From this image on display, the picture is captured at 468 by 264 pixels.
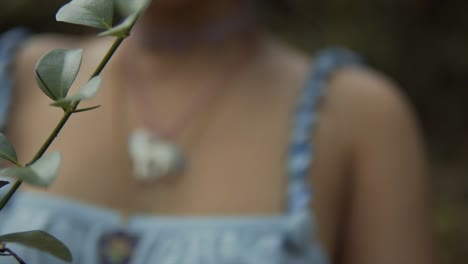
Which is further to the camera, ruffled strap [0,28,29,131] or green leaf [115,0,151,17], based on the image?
ruffled strap [0,28,29,131]

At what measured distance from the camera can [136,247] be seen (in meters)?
0.91

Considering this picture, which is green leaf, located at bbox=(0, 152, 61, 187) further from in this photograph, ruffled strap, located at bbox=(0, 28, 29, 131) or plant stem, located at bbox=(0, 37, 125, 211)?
ruffled strap, located at bbox=(0, 28, 29, 131)

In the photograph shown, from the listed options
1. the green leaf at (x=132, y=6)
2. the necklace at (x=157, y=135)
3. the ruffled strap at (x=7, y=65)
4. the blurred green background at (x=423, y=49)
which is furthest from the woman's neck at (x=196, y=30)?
the blurred green background at (x=423, y=49)

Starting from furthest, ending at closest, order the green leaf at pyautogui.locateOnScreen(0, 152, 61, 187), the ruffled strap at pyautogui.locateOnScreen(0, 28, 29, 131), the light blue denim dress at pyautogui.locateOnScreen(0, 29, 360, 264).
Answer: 1. the ruffled strap at pyautogui.locateOnScreen(0, 28, 29, 131)
2. the light blue denim dress at pyautogui.locateOnScreen(0, 29, 360, 264)
3. the green leaf at pyautogui.locateOnScreen(0, 152, 61, 187)

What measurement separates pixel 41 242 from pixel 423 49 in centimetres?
260

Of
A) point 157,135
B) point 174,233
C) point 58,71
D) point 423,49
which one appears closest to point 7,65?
point 157,135

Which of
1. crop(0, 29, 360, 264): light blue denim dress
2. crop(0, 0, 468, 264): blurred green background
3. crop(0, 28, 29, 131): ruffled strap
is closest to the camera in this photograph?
crop(0, 29, 360, 264): light blue denim dress

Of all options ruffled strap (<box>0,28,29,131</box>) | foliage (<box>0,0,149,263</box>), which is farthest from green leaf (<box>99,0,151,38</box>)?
ruffled strap (<box>0,28,29,131</box>)

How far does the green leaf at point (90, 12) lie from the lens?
0.59 ft

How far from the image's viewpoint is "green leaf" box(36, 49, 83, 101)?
0.58 ft

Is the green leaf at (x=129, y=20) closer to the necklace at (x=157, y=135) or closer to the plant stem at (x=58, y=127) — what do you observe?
the plant stem at (x=58, y=127)

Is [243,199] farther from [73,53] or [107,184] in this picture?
[73,53]

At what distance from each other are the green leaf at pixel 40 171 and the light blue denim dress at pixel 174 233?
741mm

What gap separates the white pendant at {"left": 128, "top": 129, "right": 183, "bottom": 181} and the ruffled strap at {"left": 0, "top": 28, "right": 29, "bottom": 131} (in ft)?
0.52
